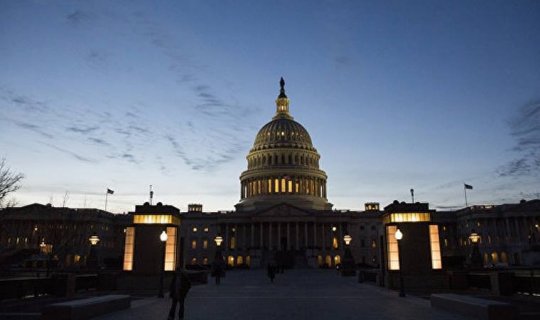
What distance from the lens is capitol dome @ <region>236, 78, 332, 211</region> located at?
451ft

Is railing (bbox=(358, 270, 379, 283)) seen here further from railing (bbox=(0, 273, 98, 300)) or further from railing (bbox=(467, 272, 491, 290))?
railing (bbox=(0, 273, 98, 300))

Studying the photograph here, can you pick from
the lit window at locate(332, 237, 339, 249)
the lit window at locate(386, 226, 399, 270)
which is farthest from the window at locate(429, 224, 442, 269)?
the lit window at locate(332, 237, 339, 249)

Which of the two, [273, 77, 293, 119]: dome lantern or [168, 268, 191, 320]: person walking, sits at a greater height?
[273, 77, 293, 119]: dome lantern

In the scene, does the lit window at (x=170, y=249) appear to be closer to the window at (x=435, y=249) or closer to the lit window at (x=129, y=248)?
the lit window at (x=129, y=248)

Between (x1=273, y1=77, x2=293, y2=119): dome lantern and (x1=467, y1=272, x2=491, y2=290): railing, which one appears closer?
(x1=467, y1=272, x2=491, y2=290): railing

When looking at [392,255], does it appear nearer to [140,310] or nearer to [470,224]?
[140,310]

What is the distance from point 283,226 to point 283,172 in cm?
2245

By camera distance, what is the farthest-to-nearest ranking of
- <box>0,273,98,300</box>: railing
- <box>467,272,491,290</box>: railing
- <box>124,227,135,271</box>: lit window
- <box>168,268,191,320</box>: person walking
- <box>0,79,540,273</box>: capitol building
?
Answer: <box>0,79,540,273</box>: capitol building → <box>124,227,135,271</box>: lit window → <box>467,272,491,290</box>: railing → <box>0,273,98,300</box>: railing → <box>168,268,191,320</box>: person walking

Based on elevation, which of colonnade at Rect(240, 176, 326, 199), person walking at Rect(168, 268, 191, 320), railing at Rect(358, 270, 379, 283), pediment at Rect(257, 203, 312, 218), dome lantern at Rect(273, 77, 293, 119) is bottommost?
railing at Rect(358, 270, 379, 283)

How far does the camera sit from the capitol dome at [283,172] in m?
137

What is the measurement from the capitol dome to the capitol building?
32cm

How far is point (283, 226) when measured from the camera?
122 meters

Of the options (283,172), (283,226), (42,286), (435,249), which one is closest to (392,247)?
(435,249)

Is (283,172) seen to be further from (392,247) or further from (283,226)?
(392,247)
